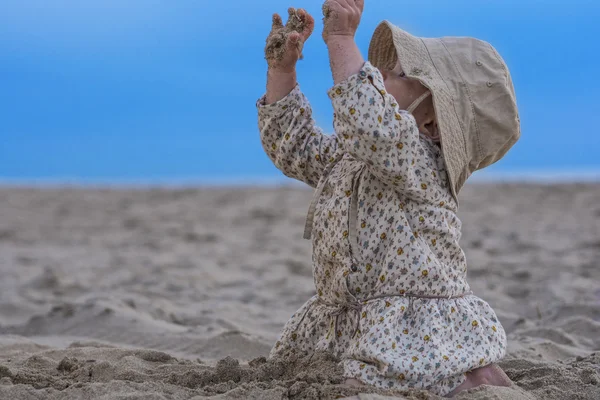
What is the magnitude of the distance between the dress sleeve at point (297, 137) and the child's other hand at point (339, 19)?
40 centimetres

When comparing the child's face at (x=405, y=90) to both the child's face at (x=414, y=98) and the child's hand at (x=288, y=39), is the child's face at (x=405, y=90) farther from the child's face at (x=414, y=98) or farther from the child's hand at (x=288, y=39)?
the child's hand at (x=288, y=39)

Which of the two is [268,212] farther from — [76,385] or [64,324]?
[76,385]

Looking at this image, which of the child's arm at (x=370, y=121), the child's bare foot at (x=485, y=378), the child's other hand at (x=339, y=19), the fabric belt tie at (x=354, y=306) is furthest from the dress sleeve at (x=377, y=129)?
the child's bare foot at (x=485, y=378)

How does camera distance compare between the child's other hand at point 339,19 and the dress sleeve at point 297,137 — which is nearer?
the child's other hand at point 339,19

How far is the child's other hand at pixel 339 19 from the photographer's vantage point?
2.26 m

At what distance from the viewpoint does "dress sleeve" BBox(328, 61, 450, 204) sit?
84.1 inches

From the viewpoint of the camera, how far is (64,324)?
380 centimetres

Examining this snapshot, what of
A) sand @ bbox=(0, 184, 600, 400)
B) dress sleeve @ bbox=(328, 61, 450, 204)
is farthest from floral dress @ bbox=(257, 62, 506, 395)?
sand @ bbox=(0, 184, 600, 400)

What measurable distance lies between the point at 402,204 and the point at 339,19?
0.57 m

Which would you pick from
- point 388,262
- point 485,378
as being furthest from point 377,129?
point 485,378

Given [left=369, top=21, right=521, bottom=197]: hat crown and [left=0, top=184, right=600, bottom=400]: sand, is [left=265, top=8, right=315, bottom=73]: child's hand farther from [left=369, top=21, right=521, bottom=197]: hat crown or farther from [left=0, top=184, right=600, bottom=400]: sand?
[left=0, top=184, right=600, bottom=400]: sand

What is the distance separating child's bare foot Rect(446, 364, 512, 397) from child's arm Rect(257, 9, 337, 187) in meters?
0.83

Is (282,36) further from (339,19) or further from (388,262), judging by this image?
(388,262)

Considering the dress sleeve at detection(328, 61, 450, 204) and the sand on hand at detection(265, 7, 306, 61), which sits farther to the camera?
the sand on hand at detection(265, 7, 306, 61)
